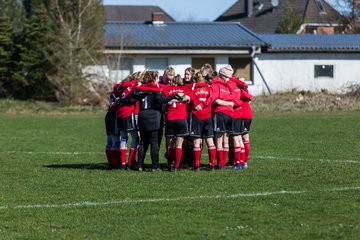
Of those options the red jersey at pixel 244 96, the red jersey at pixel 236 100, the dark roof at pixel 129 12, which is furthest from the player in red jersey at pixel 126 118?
the dark roof at pixel 129 12

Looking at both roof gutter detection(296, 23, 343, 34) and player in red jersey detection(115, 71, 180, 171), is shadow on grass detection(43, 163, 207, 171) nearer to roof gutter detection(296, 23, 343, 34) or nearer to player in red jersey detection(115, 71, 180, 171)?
player in red jersey detection(115, 71, 180, 171)

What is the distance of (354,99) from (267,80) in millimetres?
6778

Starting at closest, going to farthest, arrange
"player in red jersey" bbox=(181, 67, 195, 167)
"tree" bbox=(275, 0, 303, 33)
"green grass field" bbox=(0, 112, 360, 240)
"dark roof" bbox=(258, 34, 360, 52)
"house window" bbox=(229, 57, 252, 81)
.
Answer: "green grass field" bbox=(0, 112, 360, 240), "player in red jersey" bbox=(181, 67, 195, 167), "house window" bbox=(229, 57, 252, 81), "dark roof" bbox=(258, 34, 360, 52), "tree" bbox=(275, 0, 303, 33)

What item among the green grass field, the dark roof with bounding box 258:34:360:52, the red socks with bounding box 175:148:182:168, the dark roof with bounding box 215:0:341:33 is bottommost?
the green grass field

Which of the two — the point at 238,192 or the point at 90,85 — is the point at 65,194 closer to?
the point at 238,192

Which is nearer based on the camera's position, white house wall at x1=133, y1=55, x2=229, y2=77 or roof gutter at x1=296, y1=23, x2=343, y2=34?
Answer: white house wall at x1=133, y1=55, x2=229, y2=77

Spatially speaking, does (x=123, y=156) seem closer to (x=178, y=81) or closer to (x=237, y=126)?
(x=178, y=81)

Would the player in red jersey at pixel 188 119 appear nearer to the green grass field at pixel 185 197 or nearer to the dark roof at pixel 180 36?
the green grass field at pixel 185 197

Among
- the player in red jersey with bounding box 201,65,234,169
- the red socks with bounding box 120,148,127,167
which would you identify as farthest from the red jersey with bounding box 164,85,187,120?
the red socks with bounding box 120,148,127,167

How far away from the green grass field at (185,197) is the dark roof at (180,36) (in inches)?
974

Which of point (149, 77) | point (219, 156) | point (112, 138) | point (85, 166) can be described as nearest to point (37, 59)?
point (85, 166)

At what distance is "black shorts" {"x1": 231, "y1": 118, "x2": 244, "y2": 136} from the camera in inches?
670

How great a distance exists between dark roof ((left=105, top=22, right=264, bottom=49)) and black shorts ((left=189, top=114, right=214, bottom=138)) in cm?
2971

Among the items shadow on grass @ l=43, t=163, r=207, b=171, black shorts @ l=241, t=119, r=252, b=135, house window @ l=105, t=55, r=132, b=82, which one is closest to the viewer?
black shorts @ l=241, t=119, r=252, b=135
